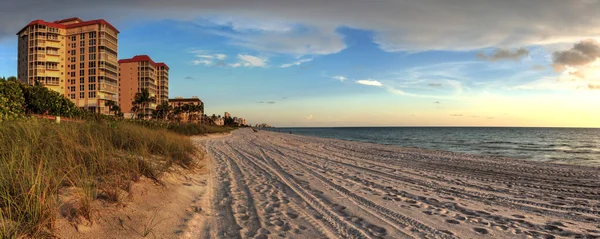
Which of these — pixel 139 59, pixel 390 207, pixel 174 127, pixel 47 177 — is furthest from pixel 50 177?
pixel 139 59

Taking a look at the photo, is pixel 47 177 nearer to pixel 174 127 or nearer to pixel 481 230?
pixel 481 230

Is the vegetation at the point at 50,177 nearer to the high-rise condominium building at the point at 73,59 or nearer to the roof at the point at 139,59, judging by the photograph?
the high-rise condominium building at the point at 73,59

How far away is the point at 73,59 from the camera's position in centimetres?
7162

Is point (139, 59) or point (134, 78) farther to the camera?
point (139, 59)

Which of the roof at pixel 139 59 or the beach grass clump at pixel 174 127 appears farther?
the roof at pixel 139 59

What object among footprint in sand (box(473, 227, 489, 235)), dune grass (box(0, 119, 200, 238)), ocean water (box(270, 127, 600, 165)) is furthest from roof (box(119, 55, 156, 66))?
footprint in sand (box(473, 227, 489, 235))

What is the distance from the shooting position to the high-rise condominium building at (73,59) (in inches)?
2680

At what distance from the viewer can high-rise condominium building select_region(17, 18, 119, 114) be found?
223 feet

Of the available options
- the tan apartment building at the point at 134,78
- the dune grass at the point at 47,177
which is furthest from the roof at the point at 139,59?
the dune grass at the point at 47,177

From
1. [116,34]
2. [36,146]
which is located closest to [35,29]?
[116,34]

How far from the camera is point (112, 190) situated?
164 inches

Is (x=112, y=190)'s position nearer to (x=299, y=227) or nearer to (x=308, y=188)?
(x=299, y=227)

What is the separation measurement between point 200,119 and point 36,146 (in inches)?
5044

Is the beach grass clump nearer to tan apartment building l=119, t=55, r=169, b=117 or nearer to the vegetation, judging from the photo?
the vegetation
